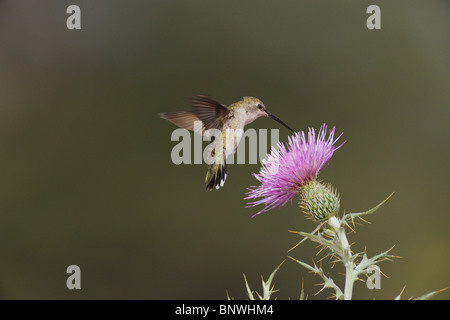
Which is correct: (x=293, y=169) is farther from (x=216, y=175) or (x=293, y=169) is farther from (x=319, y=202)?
(x=216, y=175)

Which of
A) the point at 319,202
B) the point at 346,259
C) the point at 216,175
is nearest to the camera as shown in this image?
the point at 346,259

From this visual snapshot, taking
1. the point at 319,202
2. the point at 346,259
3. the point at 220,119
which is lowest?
the point at 346,259

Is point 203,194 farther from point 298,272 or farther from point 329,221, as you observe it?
point 329,221

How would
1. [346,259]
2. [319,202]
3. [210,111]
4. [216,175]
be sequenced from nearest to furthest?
[346,259]
[319,202]
[210,111]
[216,175]

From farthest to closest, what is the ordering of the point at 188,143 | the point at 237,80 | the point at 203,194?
the point at 203,194 < the point at 237,80 < the point at 188,143

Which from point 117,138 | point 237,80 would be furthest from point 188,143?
point 117,138

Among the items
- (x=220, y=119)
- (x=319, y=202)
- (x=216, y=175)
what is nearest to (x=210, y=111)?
(x=220, y=119)

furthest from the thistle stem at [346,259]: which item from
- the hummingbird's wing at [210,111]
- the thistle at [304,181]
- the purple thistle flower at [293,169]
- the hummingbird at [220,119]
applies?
the hummingbird's wing at [210,111]

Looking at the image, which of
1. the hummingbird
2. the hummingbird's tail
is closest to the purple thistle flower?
the hummingbird
